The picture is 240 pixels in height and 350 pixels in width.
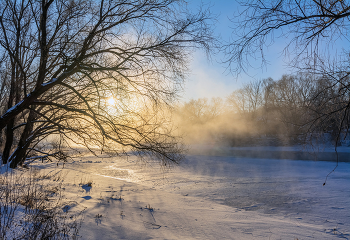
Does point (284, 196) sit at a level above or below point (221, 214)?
below

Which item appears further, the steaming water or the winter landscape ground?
the steaming water

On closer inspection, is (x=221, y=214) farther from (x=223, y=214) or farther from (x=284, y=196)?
(x=284, y=196)

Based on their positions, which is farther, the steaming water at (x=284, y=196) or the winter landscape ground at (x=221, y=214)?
the steaming water at (x=284, y=196)

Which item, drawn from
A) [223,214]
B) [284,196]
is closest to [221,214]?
[223,214]

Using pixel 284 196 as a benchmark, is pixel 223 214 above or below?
above

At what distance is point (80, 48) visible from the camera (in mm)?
5629

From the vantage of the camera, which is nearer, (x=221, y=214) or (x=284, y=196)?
(x=221, y=214)

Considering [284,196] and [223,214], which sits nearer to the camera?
[223,214]

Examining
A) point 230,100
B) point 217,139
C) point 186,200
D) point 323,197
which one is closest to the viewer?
point 186,200

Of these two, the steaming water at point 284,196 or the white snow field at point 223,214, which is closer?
the white snow field at point 223,214

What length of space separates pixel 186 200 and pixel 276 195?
3.86 meters

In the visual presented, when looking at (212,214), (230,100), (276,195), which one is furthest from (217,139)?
(212,214)

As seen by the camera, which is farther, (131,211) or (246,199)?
(246,199)

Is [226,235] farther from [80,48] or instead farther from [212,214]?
[80,48]
